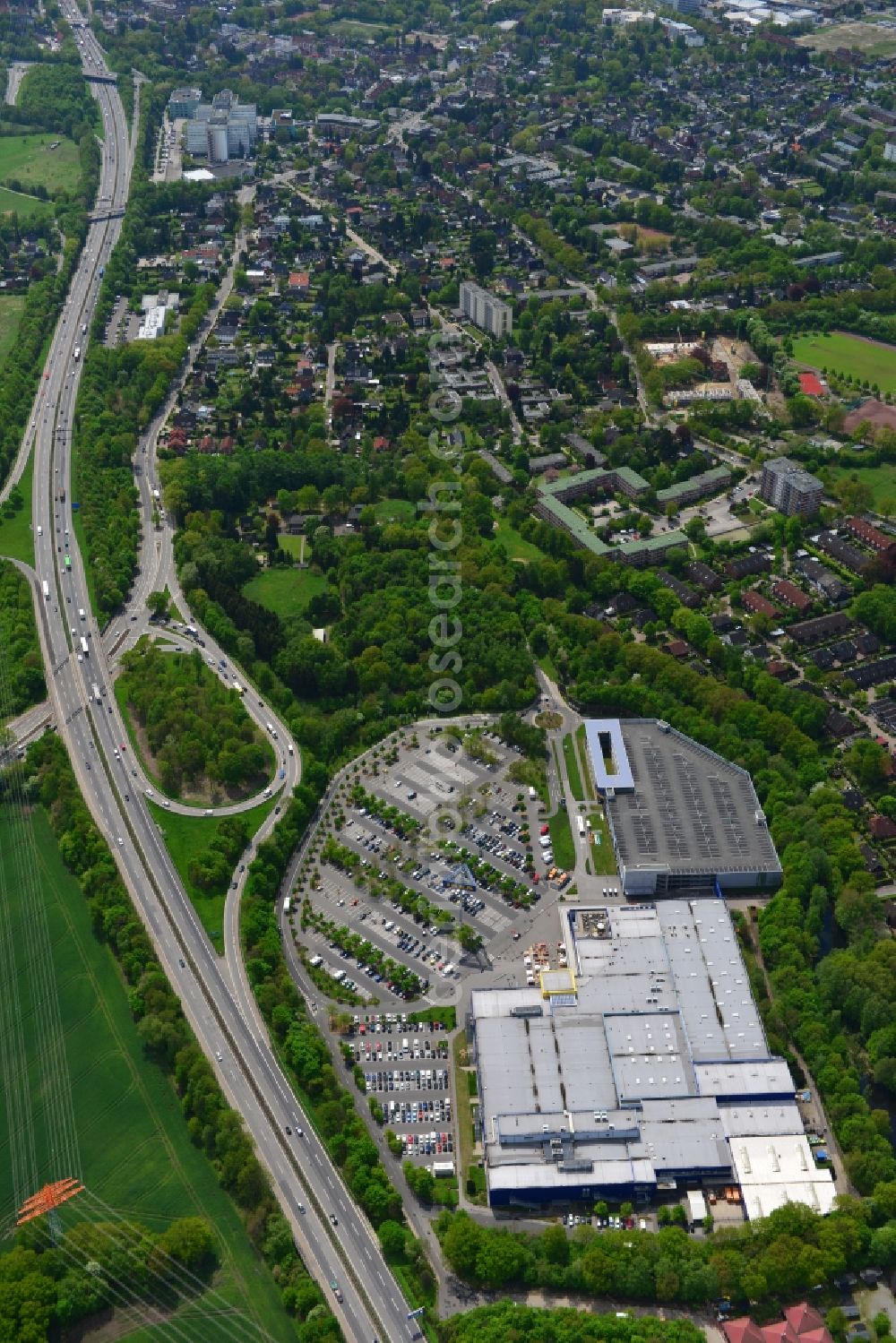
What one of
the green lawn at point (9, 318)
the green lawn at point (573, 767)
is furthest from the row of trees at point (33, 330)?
the green lawn at point (573, 767)

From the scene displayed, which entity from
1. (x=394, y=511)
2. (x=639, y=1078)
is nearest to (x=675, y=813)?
(x=639, y=1078)

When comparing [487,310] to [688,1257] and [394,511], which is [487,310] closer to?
[394,511]

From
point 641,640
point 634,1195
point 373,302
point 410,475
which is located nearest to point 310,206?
point 373,302

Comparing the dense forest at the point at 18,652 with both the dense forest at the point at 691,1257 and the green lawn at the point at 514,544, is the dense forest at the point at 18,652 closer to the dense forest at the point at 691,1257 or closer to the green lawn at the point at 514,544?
the green lawn at the point at 514,544

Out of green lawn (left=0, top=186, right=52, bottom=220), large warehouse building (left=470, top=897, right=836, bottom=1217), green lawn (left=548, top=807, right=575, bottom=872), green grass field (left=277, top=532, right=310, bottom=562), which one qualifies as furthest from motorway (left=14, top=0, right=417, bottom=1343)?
green lawn (left=0, top=186, right=52, bottom=220)

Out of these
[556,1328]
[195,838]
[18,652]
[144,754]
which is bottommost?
[556,1328]
